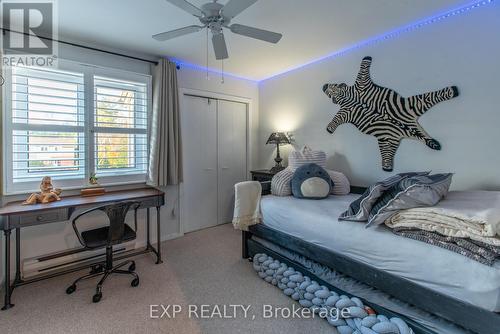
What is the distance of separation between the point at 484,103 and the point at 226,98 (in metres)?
3.04

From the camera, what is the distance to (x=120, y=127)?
2930mm

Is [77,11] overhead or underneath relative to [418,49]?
overhead

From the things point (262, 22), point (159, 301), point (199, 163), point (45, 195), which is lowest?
point (159, 301)

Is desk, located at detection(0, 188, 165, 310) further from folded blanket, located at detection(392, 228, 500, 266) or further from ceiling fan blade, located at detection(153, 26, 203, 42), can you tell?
folded blanket, located at detection(392, 228, 500, 266)

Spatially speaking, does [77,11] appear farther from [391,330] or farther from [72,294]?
[391,330]

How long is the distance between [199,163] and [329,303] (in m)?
2.59

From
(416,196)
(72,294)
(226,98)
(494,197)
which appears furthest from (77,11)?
(494,197)

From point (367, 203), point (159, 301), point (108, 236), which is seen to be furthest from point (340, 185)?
point (108, 236)

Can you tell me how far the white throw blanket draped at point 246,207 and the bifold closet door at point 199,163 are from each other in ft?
4.06

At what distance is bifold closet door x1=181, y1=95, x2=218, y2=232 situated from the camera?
11.6 feet

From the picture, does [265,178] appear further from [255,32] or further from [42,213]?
[42,213]

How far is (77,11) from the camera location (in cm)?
209

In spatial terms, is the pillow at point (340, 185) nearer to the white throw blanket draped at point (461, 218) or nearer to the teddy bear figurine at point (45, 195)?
the white throw blanket draped at point (461, 218)

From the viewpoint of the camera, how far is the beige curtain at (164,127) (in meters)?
3.00
